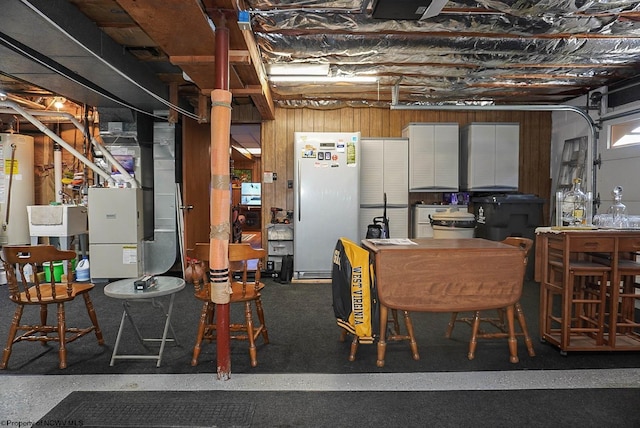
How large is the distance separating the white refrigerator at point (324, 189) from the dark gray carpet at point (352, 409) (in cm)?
297

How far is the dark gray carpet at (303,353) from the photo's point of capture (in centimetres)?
258

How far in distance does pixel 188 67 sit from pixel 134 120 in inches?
93.4

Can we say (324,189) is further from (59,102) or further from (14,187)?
(14,187)

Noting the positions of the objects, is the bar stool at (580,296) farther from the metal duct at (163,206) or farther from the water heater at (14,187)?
the water heater at (14,187)

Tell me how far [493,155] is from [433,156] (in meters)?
0.84

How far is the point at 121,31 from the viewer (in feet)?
10.8

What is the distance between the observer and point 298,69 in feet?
13.3

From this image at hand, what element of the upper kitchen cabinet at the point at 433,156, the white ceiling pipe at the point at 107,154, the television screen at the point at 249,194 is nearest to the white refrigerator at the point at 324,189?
the upper kitchen cabinet at the point at 433,156

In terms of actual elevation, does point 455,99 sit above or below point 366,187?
above

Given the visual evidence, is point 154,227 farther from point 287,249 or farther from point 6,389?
point 6,389

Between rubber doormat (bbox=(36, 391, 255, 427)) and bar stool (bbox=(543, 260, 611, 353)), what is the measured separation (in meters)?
2.22

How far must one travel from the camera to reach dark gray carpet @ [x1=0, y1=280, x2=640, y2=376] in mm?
2584

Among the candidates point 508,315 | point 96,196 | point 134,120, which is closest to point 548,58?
point 508,315

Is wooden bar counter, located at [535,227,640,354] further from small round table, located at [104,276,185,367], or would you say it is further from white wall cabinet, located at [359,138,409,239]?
small round table, located at [104,276,185,367]
